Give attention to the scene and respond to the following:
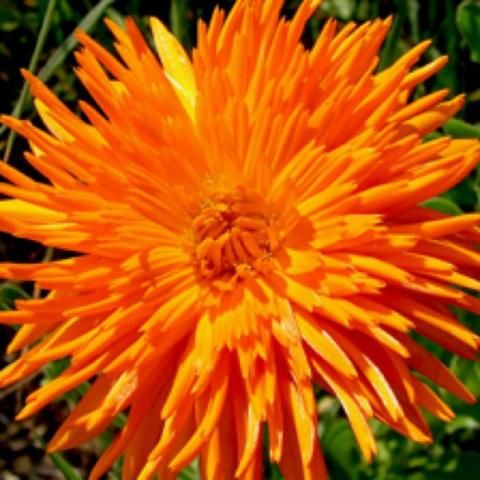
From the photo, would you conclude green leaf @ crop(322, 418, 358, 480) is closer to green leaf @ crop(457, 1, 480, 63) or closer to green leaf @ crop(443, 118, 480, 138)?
green leaf @ crop(443, 118, 480, 138)

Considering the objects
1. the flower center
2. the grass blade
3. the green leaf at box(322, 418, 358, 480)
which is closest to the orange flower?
the flower center

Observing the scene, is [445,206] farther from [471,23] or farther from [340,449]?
[340,449]

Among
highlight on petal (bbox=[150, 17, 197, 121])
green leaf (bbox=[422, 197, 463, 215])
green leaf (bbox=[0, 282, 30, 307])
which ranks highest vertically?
highlight on petal (bbox=[150, 17, 197, 121])

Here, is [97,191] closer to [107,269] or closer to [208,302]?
[107,269]

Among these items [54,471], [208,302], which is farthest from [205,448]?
[54,471]

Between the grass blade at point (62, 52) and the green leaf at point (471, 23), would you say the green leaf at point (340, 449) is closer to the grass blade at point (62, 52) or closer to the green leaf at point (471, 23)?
the green leaf at point (471, 23)

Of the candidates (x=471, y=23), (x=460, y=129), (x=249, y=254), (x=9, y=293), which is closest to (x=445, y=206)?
(x=460, y=129)

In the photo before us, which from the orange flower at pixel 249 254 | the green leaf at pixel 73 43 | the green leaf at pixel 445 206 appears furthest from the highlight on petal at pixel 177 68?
the green leaf at pixel 445 206
